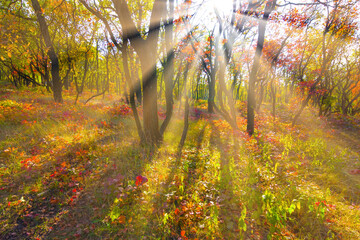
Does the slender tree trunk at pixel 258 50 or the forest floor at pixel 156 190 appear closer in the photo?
the forest floor at pixel 156 190

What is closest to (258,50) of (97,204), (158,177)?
(158,177)

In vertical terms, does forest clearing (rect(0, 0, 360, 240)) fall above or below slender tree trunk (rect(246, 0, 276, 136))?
below

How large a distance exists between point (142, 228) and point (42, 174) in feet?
10.7

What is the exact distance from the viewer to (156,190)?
12.1 ft

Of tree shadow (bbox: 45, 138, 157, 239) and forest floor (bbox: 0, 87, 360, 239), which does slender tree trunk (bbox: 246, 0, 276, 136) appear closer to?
forest floor (bbox: 0, 87, 360, 239)

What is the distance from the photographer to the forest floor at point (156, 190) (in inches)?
109

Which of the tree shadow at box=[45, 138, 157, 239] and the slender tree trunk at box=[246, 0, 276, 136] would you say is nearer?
the tree shadow at box=[45, 138, 157, 239]

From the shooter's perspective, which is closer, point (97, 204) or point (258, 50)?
point (97, 204)

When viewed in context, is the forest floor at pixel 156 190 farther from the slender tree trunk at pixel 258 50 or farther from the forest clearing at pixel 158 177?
the slender tree trunk at pixel 258 50

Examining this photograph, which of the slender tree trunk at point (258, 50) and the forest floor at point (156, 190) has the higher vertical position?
the slender tree trunk at point (258, 50)

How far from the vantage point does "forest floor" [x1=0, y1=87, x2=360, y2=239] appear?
2.78m

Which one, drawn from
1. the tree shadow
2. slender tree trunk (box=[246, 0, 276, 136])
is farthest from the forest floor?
slender tree trunk (box=[246, 0, 276, 136])

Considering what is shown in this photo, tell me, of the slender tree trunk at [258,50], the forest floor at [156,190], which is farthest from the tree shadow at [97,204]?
the slender tree trunk at [258,50]

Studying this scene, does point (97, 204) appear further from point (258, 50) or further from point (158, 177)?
point (258, 50)
